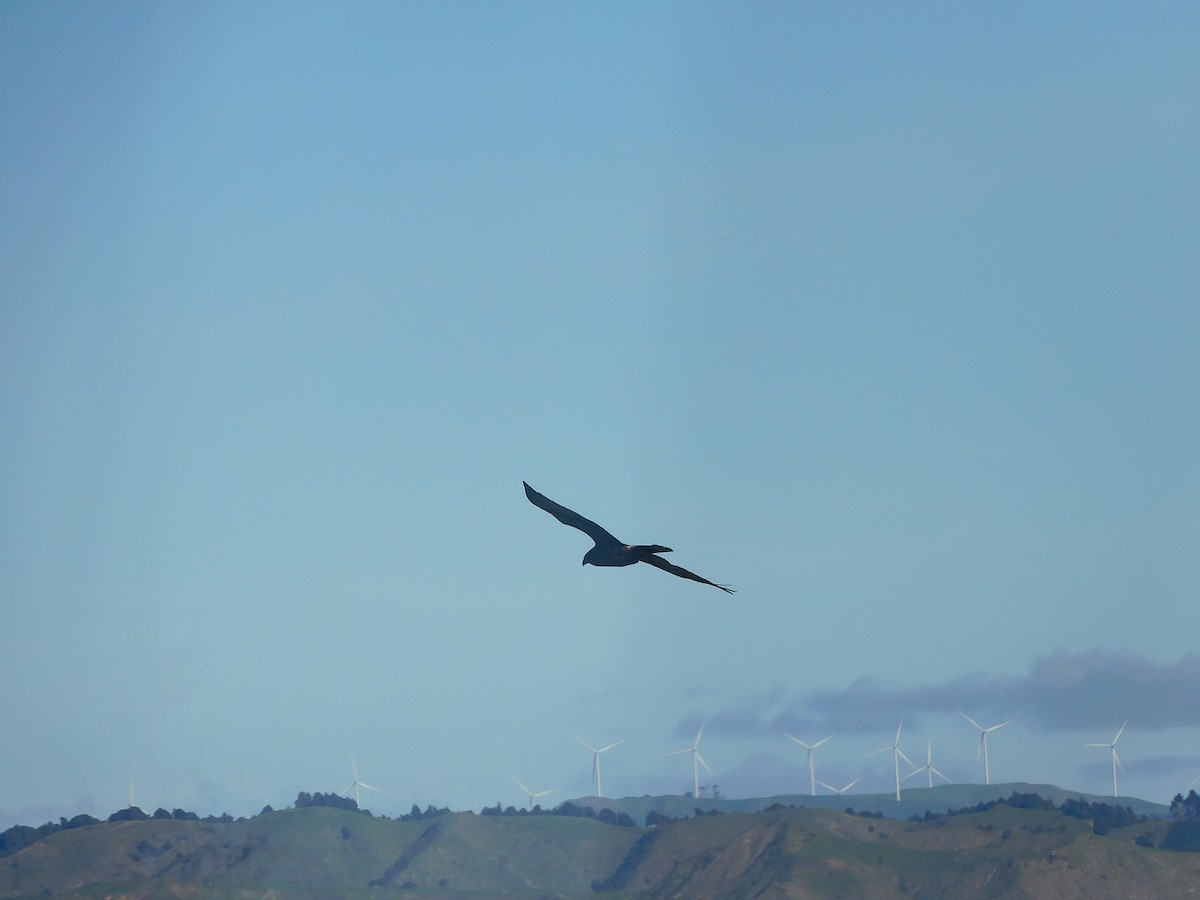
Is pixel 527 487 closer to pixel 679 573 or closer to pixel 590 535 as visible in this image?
pixel 590 535

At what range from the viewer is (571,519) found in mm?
72500

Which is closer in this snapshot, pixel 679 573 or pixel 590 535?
pixel 679 573

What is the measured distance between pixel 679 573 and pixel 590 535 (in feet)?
19.7

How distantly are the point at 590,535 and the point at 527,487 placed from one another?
3287mm

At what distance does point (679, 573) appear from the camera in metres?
67.8

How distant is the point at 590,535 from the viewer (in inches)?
2857

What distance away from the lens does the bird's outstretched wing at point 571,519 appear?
71.9 meters

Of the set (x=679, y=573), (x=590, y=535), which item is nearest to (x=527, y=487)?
(x=590, y=535)

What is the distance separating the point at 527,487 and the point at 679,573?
8.04 metres

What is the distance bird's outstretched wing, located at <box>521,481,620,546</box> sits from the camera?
236ft
